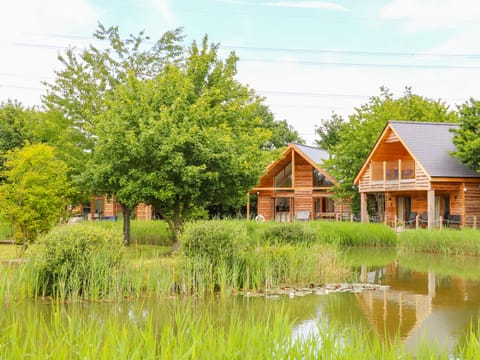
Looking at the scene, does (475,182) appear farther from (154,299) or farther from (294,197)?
(154,299)

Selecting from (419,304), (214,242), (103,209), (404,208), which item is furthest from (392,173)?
(103,209)

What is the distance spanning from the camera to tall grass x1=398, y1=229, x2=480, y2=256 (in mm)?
18984

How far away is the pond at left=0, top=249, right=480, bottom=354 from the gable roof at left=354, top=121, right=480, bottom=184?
1196cm

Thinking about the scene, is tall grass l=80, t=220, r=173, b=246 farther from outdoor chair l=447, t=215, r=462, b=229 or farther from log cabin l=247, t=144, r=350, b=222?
outdoor chair l=447, t=215, r=462, b=229

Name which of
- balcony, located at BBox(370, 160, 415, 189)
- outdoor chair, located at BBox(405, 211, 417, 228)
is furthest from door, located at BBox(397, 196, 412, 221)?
balcony, located at BBox(370, 160, 415, 189)

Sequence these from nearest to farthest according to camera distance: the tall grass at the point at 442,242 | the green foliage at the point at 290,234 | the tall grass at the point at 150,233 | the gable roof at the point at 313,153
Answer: the green foliage at the point at 290,234 → the tall grass at the point at 442,242 → the tall grass at the point at 150,233 → the gable roof at the point at 313,153

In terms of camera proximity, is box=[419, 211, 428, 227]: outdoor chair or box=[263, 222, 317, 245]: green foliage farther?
box=[419, 211, 428, 227]: outdoor chair

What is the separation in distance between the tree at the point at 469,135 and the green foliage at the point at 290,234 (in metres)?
12.4

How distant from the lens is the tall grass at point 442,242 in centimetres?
1898

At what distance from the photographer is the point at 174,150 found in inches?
612

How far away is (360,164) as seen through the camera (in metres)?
31.9

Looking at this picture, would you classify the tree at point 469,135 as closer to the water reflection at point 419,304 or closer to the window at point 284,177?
the water reflection at point 419,304

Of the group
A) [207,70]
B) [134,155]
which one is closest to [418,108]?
[207,70]

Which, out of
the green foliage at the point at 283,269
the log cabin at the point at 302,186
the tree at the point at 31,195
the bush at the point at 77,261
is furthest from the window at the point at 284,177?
the bush at the point at 77,261
